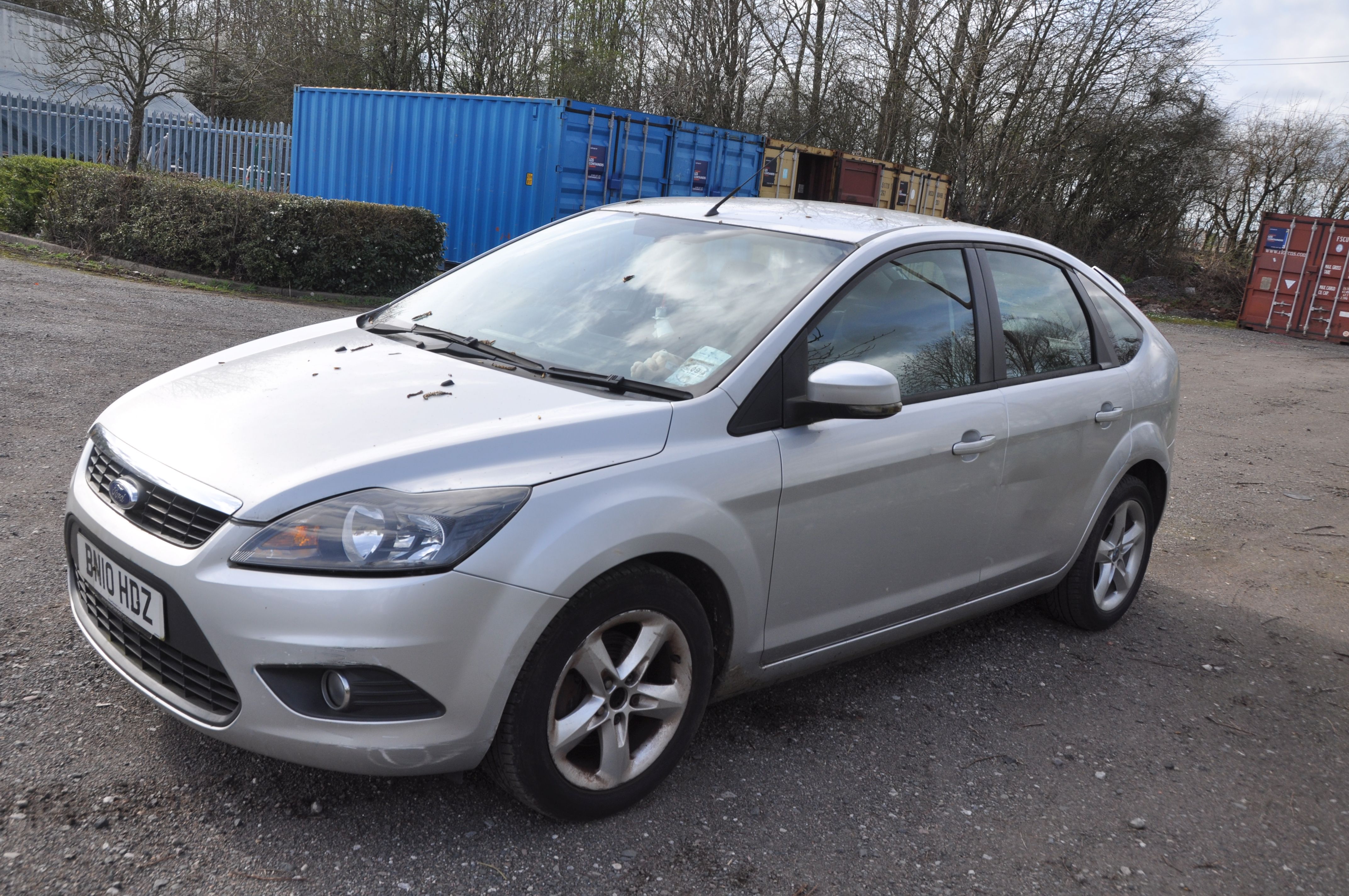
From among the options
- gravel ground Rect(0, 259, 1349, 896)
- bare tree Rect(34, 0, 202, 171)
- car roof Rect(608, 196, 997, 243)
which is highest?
bare tree Rect(34, 0, 202, 171)

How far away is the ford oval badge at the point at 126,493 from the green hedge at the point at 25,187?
12.6m

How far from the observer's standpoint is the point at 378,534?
2410 mm

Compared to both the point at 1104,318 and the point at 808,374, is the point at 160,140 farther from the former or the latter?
the point at 808,374

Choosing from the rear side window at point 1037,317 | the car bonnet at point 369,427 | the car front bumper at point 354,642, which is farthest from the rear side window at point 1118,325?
the car front bumper at point 354,642

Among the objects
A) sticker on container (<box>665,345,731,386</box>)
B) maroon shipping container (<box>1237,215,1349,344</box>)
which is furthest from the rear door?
maroon shipping container (<box>1237,215,1349,344</box>)

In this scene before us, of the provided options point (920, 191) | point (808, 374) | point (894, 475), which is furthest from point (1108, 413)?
point (920, 191)

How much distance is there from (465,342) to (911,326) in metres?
1.47

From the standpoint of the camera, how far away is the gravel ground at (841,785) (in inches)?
101

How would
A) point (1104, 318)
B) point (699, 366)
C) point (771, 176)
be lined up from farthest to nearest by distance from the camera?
point (771, 176), point (1104, 318), point (699, 366)

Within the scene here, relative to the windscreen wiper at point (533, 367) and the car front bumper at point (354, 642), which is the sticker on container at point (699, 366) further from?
the car front bumper at point (354, 642)

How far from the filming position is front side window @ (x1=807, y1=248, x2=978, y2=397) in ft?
10.9

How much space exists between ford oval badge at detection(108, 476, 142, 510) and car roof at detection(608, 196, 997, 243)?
80.9 inches

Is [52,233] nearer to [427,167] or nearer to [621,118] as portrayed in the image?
[427,167]

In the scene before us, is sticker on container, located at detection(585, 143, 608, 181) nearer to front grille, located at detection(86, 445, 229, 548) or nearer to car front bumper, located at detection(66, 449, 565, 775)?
front grille, located at detection(86, 445, 229, 548)
